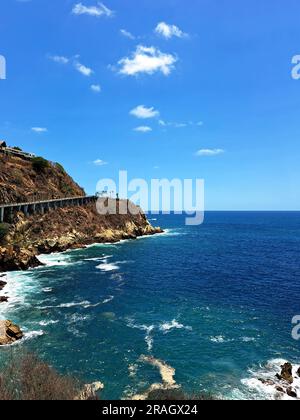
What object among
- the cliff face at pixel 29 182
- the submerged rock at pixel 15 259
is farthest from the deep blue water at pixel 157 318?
the cliff face at pixel 29 182

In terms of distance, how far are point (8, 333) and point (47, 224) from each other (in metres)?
62.0

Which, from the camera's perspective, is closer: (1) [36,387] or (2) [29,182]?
(1) [36,387]

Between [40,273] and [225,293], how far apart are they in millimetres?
37321

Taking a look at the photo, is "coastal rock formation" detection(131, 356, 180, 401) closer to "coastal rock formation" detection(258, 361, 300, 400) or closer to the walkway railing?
"coastal rock formation" detection(258, 361, 300, 400)

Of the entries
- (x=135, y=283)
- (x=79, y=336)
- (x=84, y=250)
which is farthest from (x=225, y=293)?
(x=84, y=250)

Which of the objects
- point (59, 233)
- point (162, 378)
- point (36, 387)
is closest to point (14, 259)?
point (59, 233)

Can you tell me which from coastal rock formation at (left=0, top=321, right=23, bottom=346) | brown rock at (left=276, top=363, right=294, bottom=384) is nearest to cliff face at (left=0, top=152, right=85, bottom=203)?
coastal rock formation at (left=0, top=321, right=23, bottom=346)

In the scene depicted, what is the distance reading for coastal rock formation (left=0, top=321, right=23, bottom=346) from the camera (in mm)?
35531

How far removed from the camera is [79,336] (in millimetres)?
38281

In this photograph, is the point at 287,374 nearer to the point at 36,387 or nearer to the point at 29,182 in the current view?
the point at 36,387

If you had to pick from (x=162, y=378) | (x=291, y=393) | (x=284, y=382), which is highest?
(x=162, y=378)

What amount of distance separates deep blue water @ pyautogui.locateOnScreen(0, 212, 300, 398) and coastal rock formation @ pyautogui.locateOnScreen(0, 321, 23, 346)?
1336 mm

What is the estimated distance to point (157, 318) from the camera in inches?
1747

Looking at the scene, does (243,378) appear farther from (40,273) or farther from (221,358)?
(40,273)
